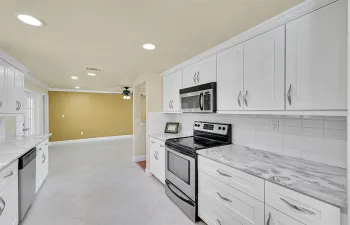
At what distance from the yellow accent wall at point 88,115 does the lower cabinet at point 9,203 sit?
→ 529cm

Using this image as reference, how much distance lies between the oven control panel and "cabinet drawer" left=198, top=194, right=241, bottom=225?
936 millimetres

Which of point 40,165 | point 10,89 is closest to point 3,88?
point 10,89

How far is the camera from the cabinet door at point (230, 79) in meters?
1.84

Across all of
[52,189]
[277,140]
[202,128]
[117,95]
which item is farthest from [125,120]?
[277,140]

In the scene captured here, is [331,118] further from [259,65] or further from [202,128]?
[202,128]

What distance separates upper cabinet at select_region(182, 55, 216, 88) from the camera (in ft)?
7.28

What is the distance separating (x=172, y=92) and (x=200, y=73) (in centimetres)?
84

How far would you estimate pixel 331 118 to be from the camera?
1.40 meters

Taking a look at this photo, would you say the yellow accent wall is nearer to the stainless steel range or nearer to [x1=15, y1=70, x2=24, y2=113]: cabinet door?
[x1=15, y1=70, x2=24, y2=113]: cabinet door

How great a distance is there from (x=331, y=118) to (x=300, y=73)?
500 millimetres

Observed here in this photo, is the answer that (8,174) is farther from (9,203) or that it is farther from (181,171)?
(181,171)

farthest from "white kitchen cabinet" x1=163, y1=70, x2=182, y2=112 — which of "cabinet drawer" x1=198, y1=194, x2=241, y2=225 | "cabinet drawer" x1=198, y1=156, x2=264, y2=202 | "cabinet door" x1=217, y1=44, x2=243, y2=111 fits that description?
"cabinet drawer" x1=198, y1=194, x2=241, y2=225

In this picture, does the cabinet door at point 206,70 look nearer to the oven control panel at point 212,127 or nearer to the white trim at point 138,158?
the oven control panel at point 212,127

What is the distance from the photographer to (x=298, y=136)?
162 cm
